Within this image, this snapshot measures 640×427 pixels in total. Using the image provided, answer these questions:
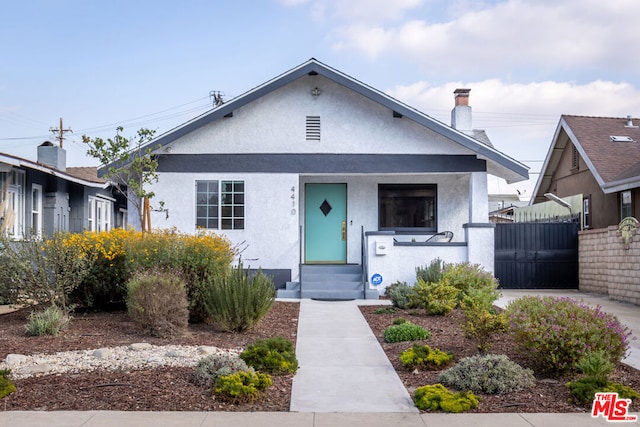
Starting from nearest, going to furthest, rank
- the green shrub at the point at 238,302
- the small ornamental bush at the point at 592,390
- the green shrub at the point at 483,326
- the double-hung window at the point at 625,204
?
the small ornamental bush at the point at 592,390, the green shrub at the point at 483,326, the green shrub at the point at 238,302, the double-hung window at the point at 625,204

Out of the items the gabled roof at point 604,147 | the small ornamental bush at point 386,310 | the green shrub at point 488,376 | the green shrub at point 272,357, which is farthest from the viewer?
the gabled roof at point 604,147

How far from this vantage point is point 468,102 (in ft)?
62.3

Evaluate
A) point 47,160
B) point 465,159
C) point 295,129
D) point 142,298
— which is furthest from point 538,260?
point 47,160

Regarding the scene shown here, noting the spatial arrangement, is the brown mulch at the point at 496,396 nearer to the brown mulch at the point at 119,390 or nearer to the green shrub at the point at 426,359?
the green shrub at the point at 426,359

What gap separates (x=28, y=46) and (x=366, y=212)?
10.1 m

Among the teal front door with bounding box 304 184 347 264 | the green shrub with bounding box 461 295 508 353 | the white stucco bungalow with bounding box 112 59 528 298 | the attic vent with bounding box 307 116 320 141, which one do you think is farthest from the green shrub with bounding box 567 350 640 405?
the teal front door with bounding box 304 184 347 264

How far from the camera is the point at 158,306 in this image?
9.36m

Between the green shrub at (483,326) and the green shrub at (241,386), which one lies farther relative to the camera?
the green shrub at (483,326)

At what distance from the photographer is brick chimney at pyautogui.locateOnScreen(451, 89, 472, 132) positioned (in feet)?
61.7

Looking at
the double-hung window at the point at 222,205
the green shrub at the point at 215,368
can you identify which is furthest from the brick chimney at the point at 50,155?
the green shrub at the point at 215,368

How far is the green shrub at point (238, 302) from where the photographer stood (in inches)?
385

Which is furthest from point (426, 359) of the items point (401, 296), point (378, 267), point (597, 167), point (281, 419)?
point (597, 167)

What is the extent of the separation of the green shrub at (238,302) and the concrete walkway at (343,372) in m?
0.82

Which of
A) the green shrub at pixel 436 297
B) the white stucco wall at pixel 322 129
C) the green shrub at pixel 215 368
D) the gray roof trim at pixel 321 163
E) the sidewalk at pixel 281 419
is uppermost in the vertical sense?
the white stucco wall at pixel 322 129
